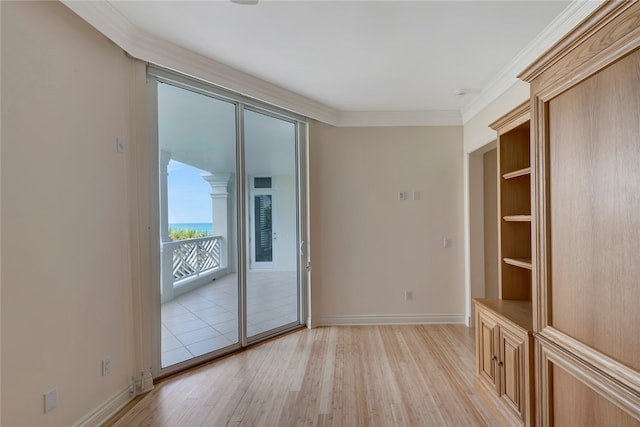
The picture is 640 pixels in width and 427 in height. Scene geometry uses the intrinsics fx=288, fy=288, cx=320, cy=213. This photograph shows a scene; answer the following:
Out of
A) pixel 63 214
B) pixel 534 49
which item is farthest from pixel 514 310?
pixel 63 214

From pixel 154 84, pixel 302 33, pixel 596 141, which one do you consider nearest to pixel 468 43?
pixel 302 33

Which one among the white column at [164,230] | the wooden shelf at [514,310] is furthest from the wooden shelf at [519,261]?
the white column at [164,230]

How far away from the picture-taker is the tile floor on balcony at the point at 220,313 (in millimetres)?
2707

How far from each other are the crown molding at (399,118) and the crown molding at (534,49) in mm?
280

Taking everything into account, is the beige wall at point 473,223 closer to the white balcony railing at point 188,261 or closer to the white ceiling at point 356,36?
the white ceiling at point 356,36

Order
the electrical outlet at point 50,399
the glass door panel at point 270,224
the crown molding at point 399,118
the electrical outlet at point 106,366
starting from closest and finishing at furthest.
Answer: the electrical outlet at point 50,399, the electrical outlet at point 106,366, the glass door panel at point 270,224, the crown molding at point 399,118

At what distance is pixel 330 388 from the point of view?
Result: 2410 millimetres

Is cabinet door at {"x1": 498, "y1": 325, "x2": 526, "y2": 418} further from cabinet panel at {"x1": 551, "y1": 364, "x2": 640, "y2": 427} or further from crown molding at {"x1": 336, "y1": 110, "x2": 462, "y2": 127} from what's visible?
crown molding at {"x1": 336, "y1": 110, "x2": 462, "y2": 127}

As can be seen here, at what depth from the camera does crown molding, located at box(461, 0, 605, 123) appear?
1831mm

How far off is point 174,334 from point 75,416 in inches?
35.7

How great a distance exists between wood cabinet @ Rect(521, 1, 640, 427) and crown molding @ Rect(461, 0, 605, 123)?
334 mm

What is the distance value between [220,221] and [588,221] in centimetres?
287

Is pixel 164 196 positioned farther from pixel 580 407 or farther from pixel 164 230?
pixel 580 407

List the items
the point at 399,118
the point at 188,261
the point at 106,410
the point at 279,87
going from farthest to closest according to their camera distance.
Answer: the point at 399,118, the point at 279,87, the point at 188,261, the point at 106,410
